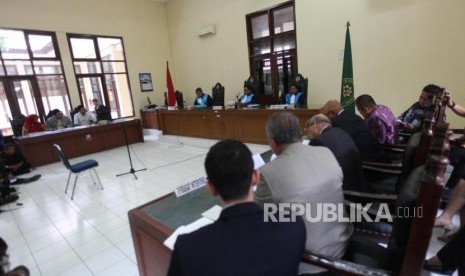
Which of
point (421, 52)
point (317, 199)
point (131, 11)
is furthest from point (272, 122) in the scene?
point (131, 11)

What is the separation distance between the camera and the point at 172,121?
729 cm

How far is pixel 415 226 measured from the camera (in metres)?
0.89

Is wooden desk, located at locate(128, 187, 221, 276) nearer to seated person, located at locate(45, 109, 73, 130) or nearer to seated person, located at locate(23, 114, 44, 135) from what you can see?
seated person, located at locate(23, 114, 44, 135)

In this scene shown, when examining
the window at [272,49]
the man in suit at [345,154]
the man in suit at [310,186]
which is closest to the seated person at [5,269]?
the man in suit at [310,186]

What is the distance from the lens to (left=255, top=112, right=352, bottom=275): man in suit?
110 cm

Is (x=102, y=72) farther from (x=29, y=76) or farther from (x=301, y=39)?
(x=301, y=39)

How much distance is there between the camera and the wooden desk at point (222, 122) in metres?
5.19

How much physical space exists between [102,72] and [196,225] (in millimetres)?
8170

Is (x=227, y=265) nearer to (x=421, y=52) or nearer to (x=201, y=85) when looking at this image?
(x=421, y=52)

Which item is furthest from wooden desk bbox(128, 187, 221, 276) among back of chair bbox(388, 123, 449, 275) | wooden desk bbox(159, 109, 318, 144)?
wooden desk bbox(159, 109, 318, 144)

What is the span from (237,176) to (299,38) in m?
6.12

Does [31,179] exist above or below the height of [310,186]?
below

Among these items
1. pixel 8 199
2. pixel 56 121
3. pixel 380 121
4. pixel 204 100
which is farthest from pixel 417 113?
pixel 56 121

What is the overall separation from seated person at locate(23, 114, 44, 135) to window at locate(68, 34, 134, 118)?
5.06 ft
